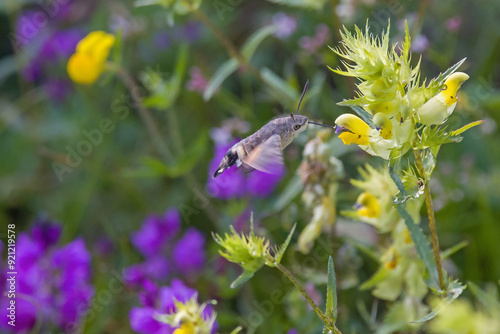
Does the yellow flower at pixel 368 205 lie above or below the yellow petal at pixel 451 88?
below

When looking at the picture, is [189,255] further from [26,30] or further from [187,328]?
[26,30]

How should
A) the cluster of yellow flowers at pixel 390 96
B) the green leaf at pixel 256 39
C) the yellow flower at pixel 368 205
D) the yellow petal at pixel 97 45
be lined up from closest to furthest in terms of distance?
the cluster of yellow flowers at pixel 390 96
the yellow flower at pixel 368 205
the green leaf at pixel 256 39
the yellow petal at pixel 97 45

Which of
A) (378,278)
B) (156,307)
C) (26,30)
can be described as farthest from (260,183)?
(26,30)

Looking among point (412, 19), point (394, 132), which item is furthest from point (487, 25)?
point (394, 132)

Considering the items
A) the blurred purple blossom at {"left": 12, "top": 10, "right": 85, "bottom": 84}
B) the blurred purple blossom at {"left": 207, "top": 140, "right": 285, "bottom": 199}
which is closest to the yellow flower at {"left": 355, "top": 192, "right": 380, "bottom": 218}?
the blurred purple blossom at {"left": 207, "top": 140, "right": 285, "bottom": 199}

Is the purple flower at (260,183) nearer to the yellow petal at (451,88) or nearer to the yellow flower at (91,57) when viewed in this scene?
the yellow flower at (91,57)

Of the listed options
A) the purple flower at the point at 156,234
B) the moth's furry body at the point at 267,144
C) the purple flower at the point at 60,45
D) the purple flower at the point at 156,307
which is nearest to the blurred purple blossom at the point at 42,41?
the purple flower at the point at 60,45

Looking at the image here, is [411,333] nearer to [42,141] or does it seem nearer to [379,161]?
[379,161]
